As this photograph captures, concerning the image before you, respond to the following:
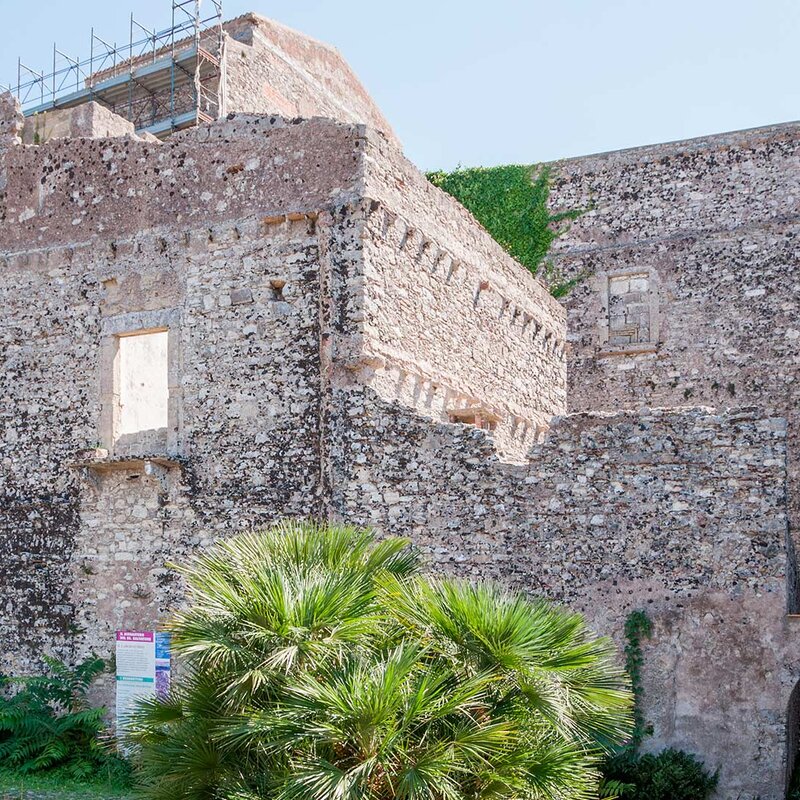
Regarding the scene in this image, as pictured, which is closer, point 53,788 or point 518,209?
point 53,788

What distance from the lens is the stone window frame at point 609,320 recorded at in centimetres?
2103

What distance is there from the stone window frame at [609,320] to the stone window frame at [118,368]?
10.2 m

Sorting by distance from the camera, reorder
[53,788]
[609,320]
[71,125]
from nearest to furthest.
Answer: [53,788], [71,125], [609,320]

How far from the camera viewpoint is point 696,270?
68.2 ft

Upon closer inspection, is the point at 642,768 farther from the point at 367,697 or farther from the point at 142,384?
the point at 142,384

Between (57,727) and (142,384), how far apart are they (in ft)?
14.0

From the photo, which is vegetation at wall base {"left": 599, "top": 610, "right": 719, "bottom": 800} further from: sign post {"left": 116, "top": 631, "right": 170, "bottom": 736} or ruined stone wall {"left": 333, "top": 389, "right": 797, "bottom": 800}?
sign post {"left": 116, "top": 631, "right": 170, "bottom": 736}

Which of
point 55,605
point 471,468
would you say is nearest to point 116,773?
point 55,605

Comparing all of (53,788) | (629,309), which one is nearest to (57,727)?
(53,788)

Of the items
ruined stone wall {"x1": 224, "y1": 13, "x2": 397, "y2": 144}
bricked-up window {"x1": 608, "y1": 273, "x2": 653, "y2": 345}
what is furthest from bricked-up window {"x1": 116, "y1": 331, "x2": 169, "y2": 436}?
bricked-up window {"x1": 608, "y1": 273, "x2": 653, "y2": 345}

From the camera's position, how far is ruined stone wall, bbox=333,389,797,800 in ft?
34.9

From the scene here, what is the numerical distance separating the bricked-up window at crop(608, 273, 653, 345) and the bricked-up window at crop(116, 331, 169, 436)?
9371 mm

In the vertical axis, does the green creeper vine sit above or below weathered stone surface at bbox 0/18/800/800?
below

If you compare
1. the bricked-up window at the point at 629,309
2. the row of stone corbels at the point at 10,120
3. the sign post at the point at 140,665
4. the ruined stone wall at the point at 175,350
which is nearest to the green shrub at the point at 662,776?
the ruined stone wall at the point at 175,350
